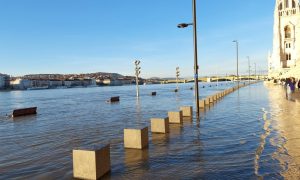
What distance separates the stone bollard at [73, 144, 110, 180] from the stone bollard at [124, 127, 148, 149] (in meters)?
2.92

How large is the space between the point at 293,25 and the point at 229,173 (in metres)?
119

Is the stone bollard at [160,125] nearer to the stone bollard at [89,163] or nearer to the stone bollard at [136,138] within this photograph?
the stone bollard at [136,138]

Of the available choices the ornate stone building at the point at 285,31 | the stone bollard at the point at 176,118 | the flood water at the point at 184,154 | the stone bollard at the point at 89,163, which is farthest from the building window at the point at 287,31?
the stone bollard at the point at 89,163

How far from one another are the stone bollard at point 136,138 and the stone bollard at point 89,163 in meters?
2.92

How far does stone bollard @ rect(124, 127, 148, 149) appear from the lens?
10.2 m

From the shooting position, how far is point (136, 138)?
33.5 feet

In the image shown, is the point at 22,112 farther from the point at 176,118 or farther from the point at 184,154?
the point at 184,154

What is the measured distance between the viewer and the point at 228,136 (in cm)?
1202

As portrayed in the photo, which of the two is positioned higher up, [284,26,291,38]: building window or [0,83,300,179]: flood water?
[284,26,291,38]: building window

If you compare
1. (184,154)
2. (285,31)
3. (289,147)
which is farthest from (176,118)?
(285,31)

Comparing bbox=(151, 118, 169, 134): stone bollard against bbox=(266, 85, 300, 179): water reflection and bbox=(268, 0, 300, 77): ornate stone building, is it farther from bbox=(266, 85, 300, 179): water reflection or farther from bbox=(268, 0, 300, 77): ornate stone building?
bbox=(268, 0, 300, 77): ornate stone building

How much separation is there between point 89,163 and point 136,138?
3.26 meters

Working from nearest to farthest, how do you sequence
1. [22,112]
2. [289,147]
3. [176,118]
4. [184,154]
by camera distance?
[184,154]
[289,147]
[176,118]
[22,112]

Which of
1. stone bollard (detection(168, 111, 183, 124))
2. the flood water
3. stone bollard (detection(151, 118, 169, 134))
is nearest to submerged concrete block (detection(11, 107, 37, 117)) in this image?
the flood water
